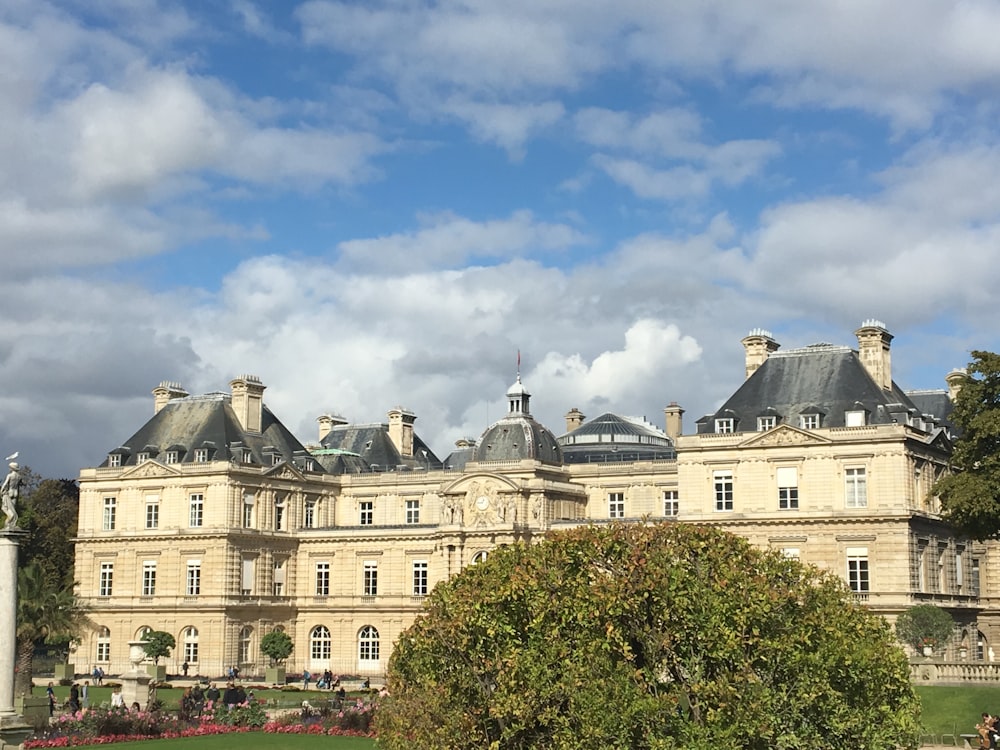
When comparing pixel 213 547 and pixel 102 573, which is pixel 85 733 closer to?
pixel 213 547

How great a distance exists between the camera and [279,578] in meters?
77.7

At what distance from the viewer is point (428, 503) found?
8000 centimetres

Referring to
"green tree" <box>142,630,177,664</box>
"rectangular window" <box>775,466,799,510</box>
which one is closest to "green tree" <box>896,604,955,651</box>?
"rectangular window" <box>775,466,799,510</box>

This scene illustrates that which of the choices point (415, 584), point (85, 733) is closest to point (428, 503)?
point (415, 584)

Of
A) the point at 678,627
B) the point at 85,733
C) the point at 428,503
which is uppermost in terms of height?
the point at 428,503

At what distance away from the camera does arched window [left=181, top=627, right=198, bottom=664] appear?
244 ft

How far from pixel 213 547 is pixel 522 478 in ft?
53.8

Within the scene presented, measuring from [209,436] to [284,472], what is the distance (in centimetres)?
441

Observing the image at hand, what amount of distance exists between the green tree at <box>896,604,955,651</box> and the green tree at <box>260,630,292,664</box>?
3068 cm

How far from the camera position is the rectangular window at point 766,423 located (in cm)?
6425

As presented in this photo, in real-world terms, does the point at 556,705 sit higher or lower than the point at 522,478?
lower

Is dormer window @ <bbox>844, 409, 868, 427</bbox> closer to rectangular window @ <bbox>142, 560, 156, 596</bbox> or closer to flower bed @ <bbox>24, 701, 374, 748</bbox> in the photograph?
flower bed @ <bbox>24, 701, 374, 748</bbox>

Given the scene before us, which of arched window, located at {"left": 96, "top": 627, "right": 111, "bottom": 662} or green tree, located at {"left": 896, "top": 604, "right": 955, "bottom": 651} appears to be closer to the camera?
green tree, located at {"left": 896, "top": 604, "right": 955, "bottom": 651}

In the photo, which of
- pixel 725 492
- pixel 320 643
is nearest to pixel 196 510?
pixel 320 643
